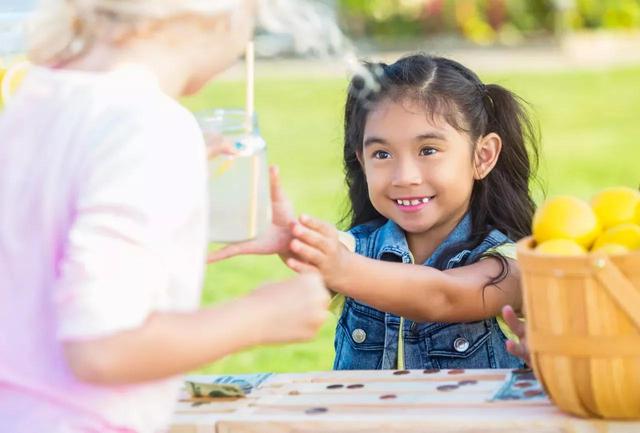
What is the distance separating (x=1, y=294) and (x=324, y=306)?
1.42 ft

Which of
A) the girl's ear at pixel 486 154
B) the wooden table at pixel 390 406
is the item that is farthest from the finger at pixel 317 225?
the girl's ear at pixel 486 154

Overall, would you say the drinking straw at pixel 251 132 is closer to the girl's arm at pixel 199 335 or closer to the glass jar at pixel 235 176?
the glass jar at pixel 235 176

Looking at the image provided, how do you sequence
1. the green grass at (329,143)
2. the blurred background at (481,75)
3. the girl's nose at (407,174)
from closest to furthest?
the girl's nose at (407,174), the green grass at (329,143), the blurred background at (481,75)

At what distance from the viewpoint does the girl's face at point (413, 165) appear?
303 centimetres

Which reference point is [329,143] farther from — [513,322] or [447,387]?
[447,387]

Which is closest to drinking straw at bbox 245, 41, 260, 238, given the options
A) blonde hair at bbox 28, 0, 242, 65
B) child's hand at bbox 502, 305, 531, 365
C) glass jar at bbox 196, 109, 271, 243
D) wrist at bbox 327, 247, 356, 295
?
glass jar at bbox 196, 109, 271, 243

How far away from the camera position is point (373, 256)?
3.21 metres

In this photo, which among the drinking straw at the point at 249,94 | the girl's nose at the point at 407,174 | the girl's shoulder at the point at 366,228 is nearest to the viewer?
the drinking straw at the point at 249,94

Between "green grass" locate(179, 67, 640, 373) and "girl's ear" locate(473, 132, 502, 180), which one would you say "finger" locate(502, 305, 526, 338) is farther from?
"green grass" locate(179, 67, 640, 373)

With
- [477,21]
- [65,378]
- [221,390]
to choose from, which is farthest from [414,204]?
[477,21]

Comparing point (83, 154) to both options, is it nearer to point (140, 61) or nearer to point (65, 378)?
point (140, 61)

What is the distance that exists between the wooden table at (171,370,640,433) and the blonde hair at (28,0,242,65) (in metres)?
0.71

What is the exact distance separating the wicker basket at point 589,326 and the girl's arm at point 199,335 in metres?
0.41

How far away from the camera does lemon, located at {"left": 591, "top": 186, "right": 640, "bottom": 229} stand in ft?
7.05
